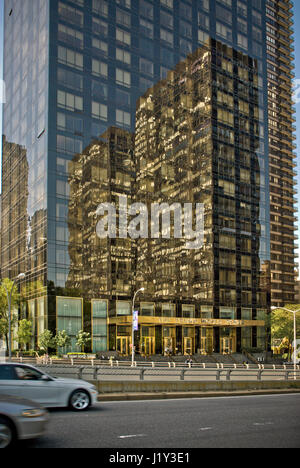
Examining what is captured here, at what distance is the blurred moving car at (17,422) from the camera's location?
364 inches

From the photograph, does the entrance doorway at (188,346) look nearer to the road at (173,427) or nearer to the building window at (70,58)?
the building window at (70,58)

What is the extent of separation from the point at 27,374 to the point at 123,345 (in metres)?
64.3

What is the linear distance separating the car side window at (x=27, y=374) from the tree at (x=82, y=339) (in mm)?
55077

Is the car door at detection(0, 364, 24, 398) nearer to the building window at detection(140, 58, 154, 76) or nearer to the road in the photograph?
the road

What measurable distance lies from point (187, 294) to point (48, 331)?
89.2 ft

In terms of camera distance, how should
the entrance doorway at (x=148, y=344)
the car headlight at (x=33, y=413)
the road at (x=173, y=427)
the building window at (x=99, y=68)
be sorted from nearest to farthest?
Result: the car headlight at (x=33, y=413), the road at (x=173, y=427), the entrance doorway at (x=148, y=344), the building window at (x=99, y=68)

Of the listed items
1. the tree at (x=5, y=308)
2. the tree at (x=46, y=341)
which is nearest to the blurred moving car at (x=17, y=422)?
the tree at (x=46, y=341)

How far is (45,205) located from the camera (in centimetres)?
7331

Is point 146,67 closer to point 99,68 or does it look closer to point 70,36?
point 99,68

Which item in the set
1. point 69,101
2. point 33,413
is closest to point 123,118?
point 69,101

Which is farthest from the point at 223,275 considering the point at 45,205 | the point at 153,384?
the point at 153,384

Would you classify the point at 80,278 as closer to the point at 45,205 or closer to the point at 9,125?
the point at 45,205

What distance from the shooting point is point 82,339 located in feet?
229

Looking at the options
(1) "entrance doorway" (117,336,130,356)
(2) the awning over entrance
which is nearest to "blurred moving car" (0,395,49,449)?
(2) the awning over entrance
